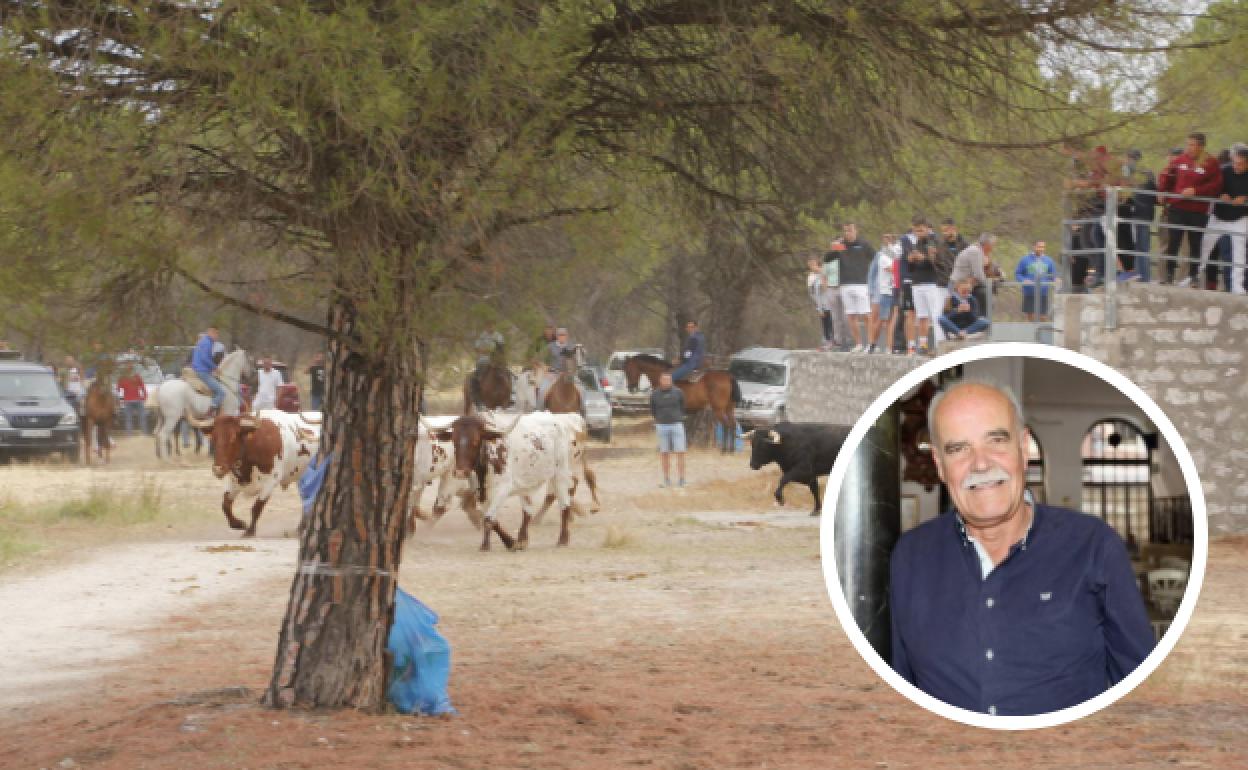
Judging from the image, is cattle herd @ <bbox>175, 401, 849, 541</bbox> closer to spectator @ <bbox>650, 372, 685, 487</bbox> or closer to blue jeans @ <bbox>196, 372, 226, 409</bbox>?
blue jeans @ <bbox>196, 372, 226, 409</bbox>

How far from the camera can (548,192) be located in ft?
26.1

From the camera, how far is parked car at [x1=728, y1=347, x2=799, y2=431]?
37.5 metres

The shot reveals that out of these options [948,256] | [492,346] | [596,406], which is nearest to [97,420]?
[596,406]

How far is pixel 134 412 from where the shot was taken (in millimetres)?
41406

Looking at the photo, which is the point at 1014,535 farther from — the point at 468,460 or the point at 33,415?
the point at 33,415

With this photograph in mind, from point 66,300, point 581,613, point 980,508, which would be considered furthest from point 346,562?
point 980,508

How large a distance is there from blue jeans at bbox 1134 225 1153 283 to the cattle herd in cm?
674

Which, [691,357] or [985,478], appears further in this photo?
[691,357]

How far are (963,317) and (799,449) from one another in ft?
13.3

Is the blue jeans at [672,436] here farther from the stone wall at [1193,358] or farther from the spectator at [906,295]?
the stone wall at [1193,358]

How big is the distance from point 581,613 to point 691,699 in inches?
157

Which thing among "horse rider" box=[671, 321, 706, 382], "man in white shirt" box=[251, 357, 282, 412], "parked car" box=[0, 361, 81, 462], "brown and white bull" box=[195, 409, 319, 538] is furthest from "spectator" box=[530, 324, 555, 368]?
"parked car" box=[0, 361, 81, 462]

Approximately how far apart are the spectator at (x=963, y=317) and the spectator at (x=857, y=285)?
119 inches

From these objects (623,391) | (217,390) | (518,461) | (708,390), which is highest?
(623,391)
